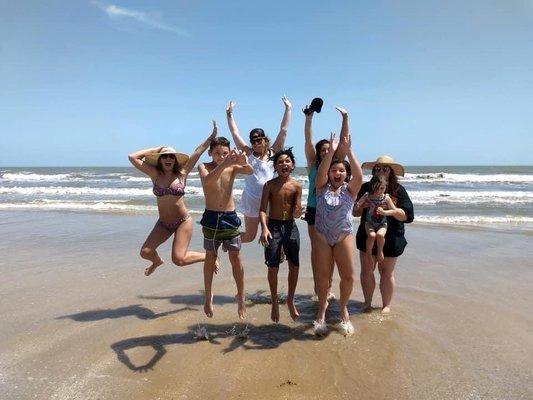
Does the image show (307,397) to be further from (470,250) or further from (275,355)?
(470,250)

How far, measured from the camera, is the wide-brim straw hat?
493cm

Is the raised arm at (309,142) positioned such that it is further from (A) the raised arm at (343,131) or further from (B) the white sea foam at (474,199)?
(B) the white sea foam at (474,199)

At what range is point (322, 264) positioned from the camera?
4.34 m

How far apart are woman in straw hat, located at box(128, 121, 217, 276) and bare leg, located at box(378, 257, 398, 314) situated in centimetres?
226

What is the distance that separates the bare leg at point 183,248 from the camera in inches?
196

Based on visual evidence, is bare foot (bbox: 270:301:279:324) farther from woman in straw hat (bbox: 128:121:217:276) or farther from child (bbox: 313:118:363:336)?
woman in straw hat (bbox: 128:121:217:276)

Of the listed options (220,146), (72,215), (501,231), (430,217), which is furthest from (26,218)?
(501,231)

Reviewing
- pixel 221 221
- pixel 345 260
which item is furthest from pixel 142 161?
pixel 345 260

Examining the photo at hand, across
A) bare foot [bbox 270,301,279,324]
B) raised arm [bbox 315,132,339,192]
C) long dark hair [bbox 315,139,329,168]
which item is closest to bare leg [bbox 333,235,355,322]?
raised arm [bbox 315,132,339,192]

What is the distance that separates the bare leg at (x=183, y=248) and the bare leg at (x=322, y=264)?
1627 mm

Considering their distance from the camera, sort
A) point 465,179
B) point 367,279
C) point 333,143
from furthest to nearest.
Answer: point 465,179, point 367,279, point 333,143

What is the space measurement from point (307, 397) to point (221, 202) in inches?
85.3

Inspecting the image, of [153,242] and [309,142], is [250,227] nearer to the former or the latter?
[153,242]

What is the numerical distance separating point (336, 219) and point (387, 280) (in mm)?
1327
